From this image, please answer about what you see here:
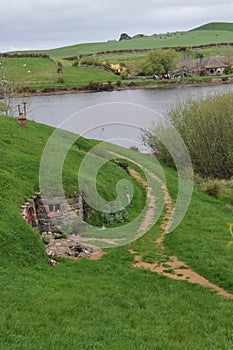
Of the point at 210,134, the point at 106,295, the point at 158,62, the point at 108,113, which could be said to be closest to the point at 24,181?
the point at 106,295

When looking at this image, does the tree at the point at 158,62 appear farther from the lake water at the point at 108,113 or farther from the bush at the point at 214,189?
the bush at the point at 214,189

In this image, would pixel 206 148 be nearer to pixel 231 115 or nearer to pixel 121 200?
pixel 231 115

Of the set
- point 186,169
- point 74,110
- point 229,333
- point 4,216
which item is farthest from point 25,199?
point 74,110

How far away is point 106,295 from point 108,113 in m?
53.0

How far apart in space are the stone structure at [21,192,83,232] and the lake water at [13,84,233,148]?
20.6m

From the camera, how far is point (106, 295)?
1222cm

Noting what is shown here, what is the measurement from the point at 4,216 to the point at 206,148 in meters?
20.7

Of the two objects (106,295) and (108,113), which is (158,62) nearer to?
(108,113)

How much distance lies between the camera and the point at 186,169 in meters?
32.8

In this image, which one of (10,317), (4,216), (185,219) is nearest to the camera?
(10,317)

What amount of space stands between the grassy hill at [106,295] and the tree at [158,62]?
91.2 m

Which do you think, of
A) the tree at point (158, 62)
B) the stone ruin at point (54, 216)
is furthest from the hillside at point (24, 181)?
the tree at point (158, 62)

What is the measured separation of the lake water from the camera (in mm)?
50000

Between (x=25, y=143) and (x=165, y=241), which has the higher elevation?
(x=25, y=143)
